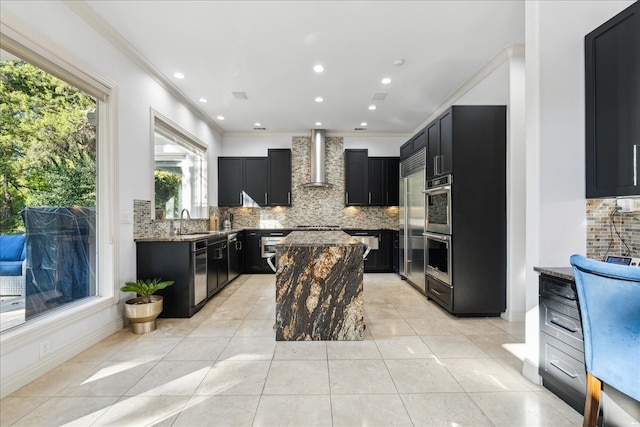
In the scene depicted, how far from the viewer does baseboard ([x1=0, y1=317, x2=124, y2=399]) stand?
1.93 metres

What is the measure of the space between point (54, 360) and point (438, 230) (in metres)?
4.04

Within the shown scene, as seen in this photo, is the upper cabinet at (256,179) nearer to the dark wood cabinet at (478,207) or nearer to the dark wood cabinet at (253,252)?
the dark wood cabinet at (253,252)

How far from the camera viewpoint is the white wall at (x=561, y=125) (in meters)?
2.02

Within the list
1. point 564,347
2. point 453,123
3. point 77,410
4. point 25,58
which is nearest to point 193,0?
point 25,58

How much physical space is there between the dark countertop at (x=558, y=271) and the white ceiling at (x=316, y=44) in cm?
228

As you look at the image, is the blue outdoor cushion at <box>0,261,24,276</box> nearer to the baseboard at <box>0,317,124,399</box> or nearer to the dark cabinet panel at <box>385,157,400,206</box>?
the baseboard at <box>0,317,124,399</box>

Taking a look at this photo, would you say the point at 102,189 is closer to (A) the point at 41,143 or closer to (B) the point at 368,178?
(A) the point at 41,143

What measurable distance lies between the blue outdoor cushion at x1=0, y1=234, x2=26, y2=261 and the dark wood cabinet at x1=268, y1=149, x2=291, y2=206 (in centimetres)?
419

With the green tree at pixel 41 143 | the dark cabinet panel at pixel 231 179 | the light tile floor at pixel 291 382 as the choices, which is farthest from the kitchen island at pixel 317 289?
the dark cabinet panel at pixel 231 179

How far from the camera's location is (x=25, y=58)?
2109 millimetres

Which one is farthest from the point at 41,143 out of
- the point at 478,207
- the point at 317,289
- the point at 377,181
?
the point at 377,181

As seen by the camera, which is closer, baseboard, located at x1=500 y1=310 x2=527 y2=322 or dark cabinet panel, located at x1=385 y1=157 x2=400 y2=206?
baseboard, located at x1=500 y1=310 x2=527 y2=322

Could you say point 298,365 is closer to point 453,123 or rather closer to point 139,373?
point 139,373

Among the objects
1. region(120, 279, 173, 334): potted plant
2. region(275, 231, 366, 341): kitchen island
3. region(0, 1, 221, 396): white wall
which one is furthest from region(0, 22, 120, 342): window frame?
region(275, 231, 366, 341): kitchen island
